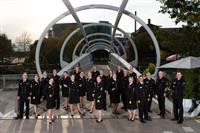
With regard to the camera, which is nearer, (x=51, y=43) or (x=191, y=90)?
(x=191, y=90)

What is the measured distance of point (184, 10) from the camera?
78.6ft

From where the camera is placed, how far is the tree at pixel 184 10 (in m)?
22.0

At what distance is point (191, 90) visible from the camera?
1556 cm

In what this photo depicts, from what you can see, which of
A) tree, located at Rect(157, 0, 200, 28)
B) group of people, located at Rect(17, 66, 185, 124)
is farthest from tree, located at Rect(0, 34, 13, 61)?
group of people, located at Rect(17, 66, 185, 124)

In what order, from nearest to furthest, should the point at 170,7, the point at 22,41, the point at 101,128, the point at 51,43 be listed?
the point at 101,128 < the point at 170,7 < the point at 51,43 < the point at 22,41

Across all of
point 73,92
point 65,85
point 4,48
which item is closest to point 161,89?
point 73,92

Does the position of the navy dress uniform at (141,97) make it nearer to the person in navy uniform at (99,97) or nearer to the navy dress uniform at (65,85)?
the person in navy uniform at (99,97)

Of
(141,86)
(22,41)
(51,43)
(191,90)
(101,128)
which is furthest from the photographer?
(22,41)

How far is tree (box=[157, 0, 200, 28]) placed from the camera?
2197 centimetres

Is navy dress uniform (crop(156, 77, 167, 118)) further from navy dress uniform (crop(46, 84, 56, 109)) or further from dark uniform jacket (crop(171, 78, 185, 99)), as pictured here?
navy dress uniform (crop(46, 84, 56, 109))

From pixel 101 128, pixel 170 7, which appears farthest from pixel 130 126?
pixel 170 7

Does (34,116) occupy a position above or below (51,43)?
below

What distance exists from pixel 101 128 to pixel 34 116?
302cm

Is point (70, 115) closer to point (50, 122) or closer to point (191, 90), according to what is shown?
point (50, 122)
